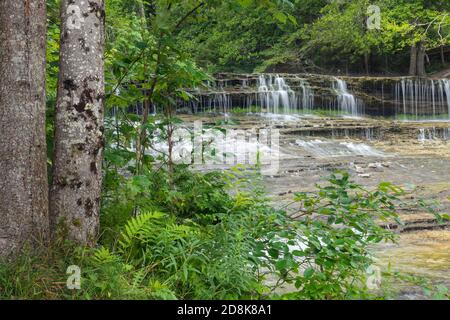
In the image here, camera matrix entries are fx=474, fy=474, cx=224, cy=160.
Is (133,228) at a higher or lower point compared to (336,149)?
lower

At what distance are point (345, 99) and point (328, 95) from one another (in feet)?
3.78

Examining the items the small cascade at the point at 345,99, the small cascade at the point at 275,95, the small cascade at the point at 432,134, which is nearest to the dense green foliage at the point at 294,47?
the small cascade at the point at 345,99

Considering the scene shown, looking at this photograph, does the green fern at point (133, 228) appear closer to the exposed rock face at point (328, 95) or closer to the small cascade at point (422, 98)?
the exposed rock face at point (328, 95)

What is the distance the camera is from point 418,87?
27203mm

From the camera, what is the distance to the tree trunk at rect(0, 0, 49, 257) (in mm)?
3314

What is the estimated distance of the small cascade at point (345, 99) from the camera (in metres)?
26.1

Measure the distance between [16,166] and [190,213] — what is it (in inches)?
70.0

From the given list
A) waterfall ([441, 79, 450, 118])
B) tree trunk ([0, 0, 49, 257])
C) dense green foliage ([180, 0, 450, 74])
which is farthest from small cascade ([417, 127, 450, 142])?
tree trunk ([0, 0, 49, 257])

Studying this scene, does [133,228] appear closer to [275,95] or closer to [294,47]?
[275,95]

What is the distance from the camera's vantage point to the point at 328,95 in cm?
2570

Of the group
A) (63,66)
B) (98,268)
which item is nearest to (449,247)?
(98,268)

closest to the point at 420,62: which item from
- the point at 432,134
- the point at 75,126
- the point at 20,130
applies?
the point at 432,134

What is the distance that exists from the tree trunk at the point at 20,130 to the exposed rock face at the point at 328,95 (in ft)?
63.0

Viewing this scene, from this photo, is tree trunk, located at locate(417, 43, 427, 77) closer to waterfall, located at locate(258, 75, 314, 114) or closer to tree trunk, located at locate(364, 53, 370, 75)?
tree trunk, located at locate(364, 53, 370, 75)
